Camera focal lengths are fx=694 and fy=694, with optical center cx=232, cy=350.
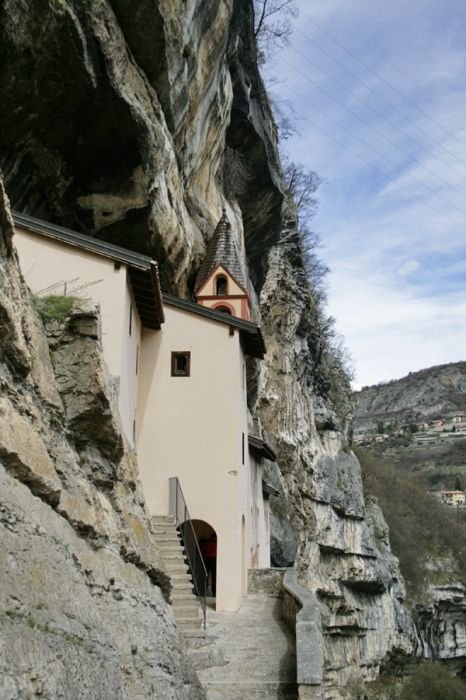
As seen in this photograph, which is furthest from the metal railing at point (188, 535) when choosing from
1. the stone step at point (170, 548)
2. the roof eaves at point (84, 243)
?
the roof eaves at point (84, 243)

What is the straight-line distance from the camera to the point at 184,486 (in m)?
17.5

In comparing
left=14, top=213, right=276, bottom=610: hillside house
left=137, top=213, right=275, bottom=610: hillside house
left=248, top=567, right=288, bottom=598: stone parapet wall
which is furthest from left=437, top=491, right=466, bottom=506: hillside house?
left=137, top=213, right=275, bottom=610: hillside house

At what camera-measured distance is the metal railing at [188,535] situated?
15452mm

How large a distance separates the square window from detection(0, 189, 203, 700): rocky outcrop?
9.22m

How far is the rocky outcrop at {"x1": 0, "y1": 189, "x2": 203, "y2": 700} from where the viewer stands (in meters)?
5.07

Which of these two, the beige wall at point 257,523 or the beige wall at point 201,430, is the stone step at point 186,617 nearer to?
the beige wall at point 201,430

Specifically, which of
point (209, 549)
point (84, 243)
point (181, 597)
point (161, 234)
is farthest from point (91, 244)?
point (209, 549)

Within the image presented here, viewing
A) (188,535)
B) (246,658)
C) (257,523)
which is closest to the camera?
(246,658)

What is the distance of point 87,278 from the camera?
14.4 m

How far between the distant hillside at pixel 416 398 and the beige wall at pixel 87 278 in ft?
473

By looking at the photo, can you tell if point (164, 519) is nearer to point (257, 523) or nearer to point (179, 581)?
point (179, 581)

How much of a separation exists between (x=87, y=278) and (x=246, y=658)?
26.1 ft

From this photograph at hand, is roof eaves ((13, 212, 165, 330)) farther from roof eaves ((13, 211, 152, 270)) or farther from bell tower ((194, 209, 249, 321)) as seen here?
bell tower ((194, 209, 249, 321))

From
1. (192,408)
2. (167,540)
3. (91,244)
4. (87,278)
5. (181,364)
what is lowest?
(167,540)
